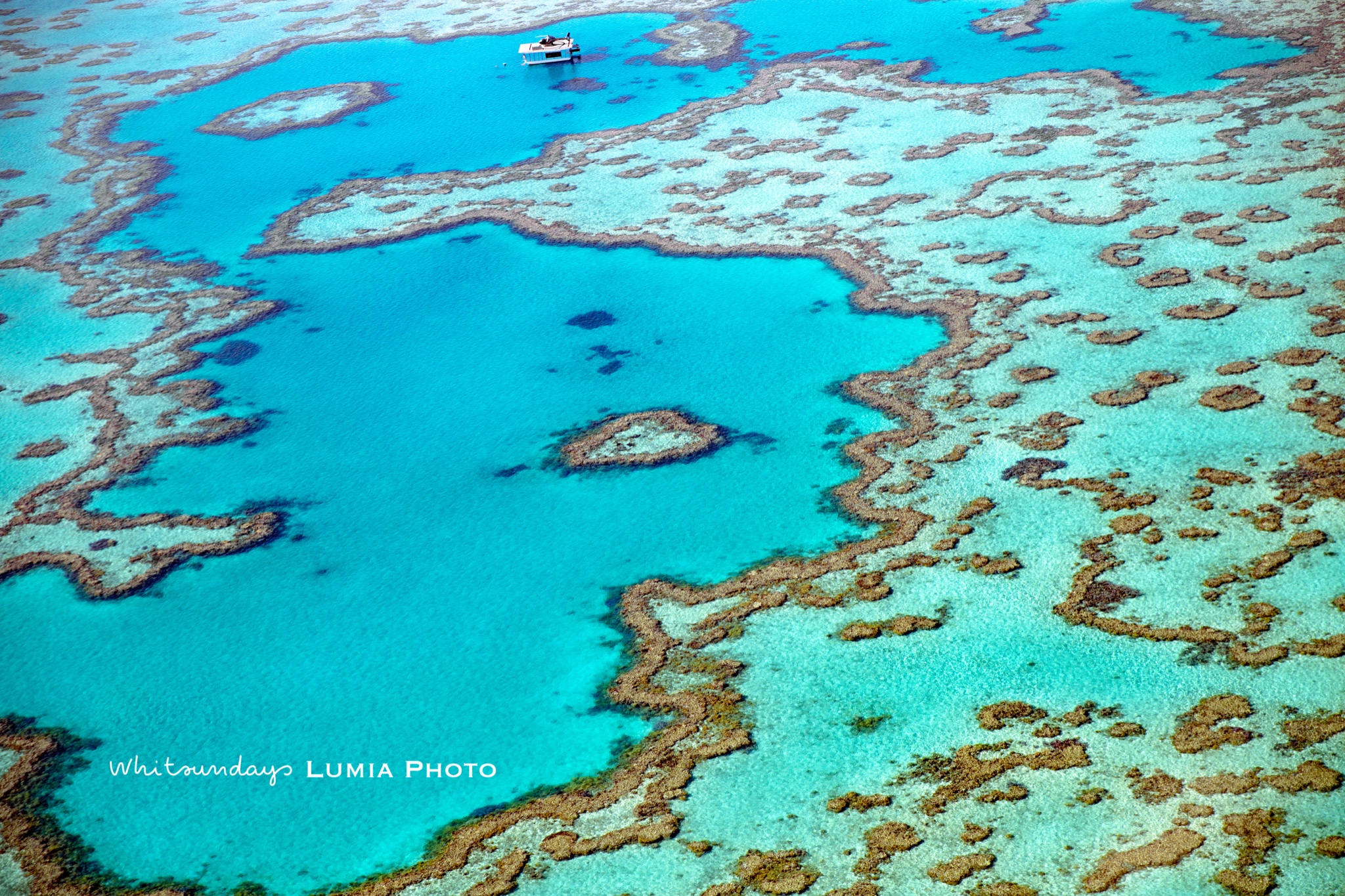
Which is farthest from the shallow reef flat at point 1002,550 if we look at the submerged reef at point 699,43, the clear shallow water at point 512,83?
the submerged reef at point 699,43

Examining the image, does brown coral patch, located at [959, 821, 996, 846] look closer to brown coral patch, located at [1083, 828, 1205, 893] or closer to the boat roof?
brown coral patch, located at [1083, 828, 1205, 893]

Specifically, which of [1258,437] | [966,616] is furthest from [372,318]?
[1258,437]

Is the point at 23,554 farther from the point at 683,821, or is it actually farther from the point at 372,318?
the point at 683,821

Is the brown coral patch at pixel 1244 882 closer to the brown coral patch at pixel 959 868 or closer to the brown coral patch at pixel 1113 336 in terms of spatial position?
the brown coral patch at pixel 959 868

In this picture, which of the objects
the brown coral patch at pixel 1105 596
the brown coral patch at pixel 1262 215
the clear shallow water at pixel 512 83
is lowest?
the brown coral patch at pixel 1105 596

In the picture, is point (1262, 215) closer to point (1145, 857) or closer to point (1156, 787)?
point (1156, 787)

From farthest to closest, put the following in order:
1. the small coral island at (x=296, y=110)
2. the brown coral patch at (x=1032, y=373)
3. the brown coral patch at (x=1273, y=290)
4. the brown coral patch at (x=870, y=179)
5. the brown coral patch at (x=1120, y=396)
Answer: the small coral island at (x=296, y=110) → the brown coral patch at (x=870, y=179) → the brown coral patch at (x=1273, y=290) → the brown coral patch at (x=1032, y=373) → the brown coral patch at (x=1120, y=396)

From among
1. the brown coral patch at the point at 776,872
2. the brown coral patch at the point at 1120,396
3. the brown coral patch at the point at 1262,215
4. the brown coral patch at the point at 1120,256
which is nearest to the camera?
the brown coral patch at the point at 776,872
